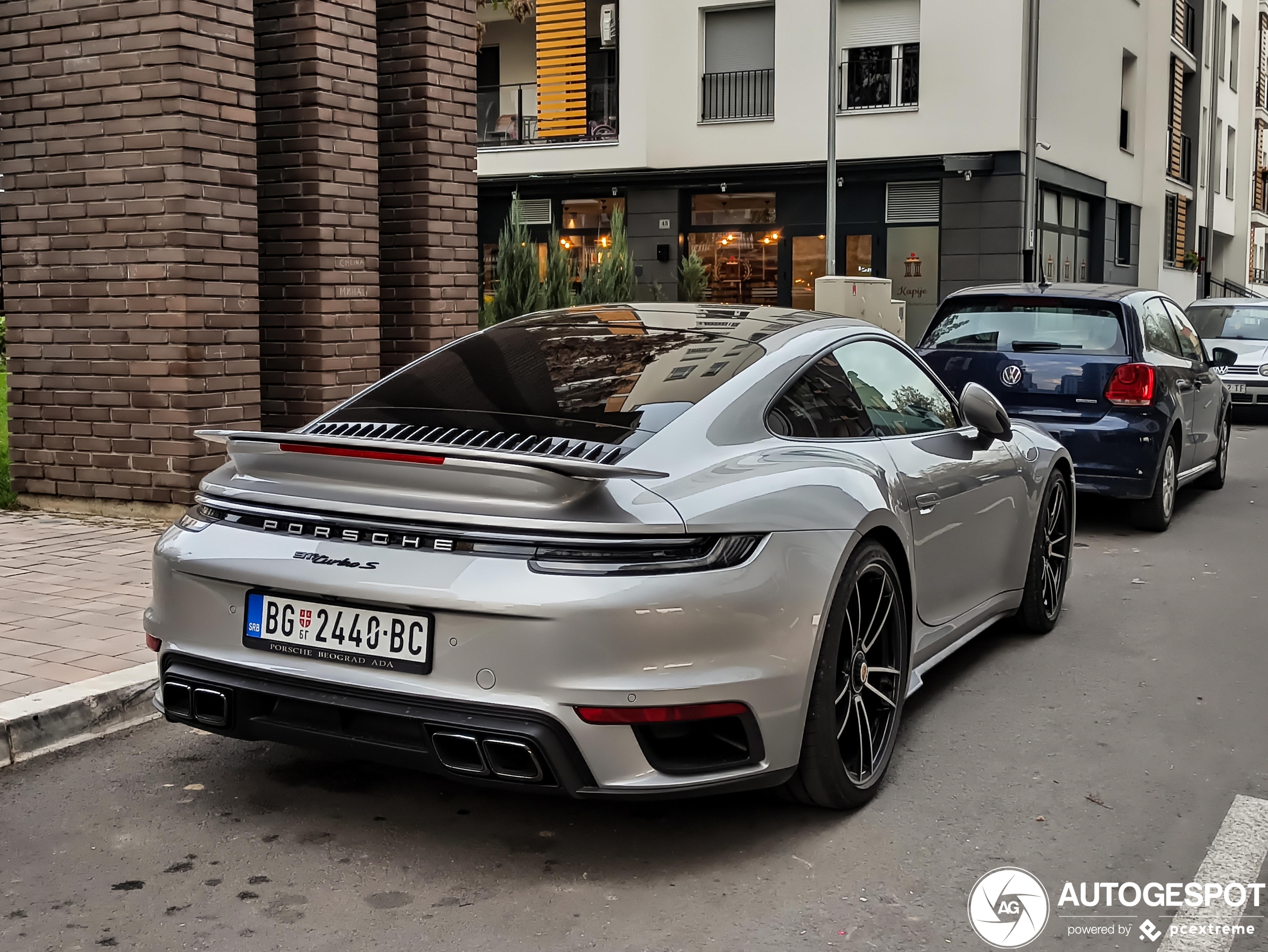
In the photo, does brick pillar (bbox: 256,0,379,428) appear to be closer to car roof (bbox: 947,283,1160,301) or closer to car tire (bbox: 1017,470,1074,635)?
car roof (bbox: 947,283,1160,301)

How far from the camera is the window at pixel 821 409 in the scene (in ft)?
13.4

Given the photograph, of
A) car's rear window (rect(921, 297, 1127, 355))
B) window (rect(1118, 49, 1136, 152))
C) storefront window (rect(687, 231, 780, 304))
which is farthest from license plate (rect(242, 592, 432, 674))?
window (rect(1118, 49, 1136, 152))

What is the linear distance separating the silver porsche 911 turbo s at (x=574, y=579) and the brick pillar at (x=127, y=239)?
4.37 m

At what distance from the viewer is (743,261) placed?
2786cm

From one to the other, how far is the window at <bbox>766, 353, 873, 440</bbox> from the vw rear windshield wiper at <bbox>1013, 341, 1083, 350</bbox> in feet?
16.2

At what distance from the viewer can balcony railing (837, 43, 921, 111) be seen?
25.8m

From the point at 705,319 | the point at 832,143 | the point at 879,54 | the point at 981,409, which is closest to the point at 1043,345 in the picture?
the point at 981,409

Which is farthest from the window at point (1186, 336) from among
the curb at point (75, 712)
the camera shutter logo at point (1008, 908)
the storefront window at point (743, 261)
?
the storefront window at point (743, 261)

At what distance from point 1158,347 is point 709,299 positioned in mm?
19008

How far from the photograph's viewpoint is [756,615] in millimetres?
3447

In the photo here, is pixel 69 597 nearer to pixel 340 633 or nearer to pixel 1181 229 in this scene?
pixel 340 633

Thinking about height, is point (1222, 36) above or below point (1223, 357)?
above

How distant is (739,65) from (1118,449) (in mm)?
19990

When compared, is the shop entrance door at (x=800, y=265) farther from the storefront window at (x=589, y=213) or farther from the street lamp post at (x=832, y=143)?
the street lamp post at (x=832, y=143)
